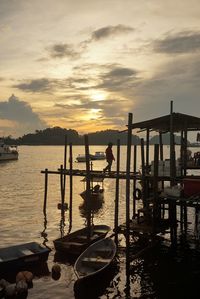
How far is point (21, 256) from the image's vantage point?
1995cm

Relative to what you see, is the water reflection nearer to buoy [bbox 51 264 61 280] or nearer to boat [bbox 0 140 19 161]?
buoy [bbox 51 264 61 280]

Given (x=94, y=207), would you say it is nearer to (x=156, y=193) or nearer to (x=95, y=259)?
(x=156, y=193)

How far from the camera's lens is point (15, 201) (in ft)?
157

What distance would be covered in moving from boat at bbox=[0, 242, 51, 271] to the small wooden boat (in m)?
2.57

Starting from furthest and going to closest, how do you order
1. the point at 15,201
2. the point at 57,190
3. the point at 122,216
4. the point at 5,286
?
the point at 57,190, the point at 15,201, the point at 122,216, the point at 5,286

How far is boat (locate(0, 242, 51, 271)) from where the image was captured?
1936 centimetres

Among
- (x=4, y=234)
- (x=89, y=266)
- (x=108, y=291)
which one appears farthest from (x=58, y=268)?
(x=4, y=234)

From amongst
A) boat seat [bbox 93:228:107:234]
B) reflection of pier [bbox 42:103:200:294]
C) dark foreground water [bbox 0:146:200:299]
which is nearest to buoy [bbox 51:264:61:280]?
dark foreground water [bbox 0:146:200:299]

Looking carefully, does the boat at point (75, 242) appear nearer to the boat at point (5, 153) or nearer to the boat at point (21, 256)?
the boat at point (21, 256)

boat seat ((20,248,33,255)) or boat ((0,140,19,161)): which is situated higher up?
boat ((0,140,19,161))

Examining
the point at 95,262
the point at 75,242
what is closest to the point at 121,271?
the point at 95,262

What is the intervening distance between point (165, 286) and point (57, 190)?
1720 inches

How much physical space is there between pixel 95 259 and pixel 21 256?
3.87 meters

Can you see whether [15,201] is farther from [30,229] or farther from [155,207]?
[155,207]
